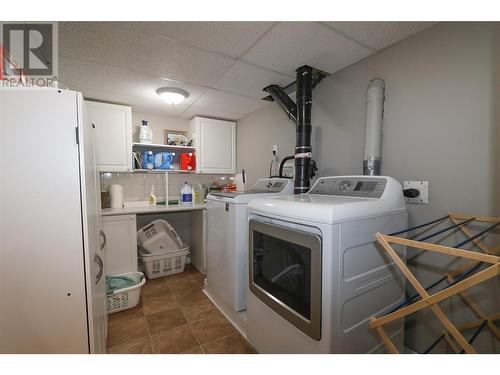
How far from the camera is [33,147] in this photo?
0.93 metres

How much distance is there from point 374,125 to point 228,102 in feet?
5.49

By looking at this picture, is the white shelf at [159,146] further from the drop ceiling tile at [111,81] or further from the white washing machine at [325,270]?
the white washing machine at [325,270]

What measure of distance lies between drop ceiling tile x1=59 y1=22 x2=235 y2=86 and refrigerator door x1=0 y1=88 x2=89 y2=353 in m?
0.64

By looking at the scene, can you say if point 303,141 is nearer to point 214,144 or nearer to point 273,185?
point 273,185

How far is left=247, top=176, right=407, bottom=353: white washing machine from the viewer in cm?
96

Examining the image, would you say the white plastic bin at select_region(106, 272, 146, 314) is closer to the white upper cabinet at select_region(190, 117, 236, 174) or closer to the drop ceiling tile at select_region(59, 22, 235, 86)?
the white upper cabinet at select_region(190, 117, 236, 174)

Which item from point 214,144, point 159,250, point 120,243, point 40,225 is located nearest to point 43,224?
point 40,225

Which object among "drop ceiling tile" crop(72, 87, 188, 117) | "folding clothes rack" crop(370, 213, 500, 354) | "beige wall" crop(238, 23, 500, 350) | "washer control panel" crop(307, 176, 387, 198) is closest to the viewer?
"folding clothes rack" crop(370, 213, 500, 354)

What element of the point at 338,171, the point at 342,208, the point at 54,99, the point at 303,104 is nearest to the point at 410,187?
the point at 338,171

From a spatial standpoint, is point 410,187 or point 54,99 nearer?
point 54,99

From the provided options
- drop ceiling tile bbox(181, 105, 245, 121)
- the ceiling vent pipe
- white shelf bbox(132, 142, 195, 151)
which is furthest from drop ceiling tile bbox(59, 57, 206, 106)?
the ceiling vent pipe

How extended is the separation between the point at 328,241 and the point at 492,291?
969 millimetres

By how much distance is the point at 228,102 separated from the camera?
2.57 meters
